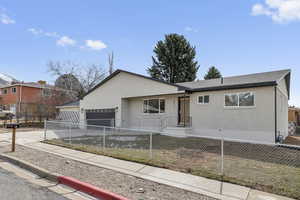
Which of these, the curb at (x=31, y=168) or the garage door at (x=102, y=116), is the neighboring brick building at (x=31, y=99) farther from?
the curb at (x=31, y=168)

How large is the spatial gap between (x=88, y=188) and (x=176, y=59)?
34603mm

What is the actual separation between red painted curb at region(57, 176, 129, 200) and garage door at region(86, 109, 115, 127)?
40.5 feet

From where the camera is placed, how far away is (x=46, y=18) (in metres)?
14.5

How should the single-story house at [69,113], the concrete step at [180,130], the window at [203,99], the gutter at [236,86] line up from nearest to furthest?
the gutter at [236,86]
the concrete step at [180,130]
the window at [203,99]
the single-story house at [69,113]

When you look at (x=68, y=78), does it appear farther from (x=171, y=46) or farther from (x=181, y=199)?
(x=181, y=199)

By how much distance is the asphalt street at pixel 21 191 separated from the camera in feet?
13.5

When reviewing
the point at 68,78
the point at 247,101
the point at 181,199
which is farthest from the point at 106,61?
the point at 181,199

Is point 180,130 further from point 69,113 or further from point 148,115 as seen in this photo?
point 69,113

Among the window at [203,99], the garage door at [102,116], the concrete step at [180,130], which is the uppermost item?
the window at [203,99]

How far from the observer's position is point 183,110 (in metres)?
15.3

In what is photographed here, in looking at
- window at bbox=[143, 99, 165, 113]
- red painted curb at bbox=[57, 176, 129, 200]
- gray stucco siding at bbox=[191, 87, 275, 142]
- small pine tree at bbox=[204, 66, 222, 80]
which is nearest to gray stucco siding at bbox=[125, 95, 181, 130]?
window at bbox=[143, 99, 165, 113]

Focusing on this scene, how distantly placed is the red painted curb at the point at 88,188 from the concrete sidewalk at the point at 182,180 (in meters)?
1.25

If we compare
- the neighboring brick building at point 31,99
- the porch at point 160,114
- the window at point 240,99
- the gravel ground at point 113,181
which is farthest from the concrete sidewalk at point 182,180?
A: the neighboring brick building at point 31,99

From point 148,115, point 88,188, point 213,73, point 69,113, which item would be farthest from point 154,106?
point 213,73
